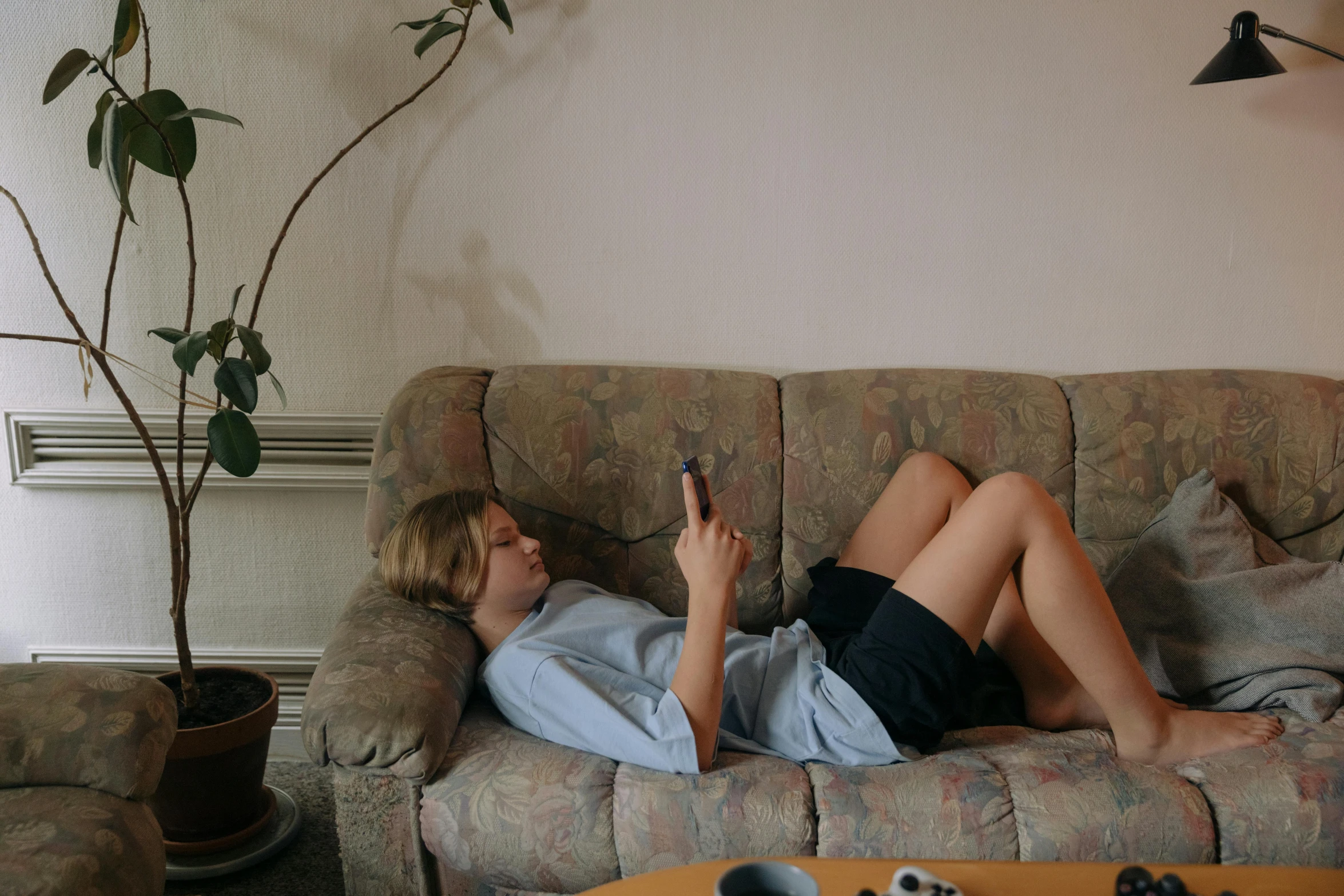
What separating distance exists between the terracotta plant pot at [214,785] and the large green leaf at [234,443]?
1.57 ft

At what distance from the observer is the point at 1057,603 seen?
4.58 ft

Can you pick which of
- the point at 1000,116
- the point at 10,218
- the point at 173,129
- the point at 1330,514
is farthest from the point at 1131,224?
the point at 10,218

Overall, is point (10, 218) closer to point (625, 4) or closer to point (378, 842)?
point (625, 4)

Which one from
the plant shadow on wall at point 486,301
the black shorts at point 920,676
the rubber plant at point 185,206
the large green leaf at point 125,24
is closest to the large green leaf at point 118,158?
the rubber plant at point 185,206

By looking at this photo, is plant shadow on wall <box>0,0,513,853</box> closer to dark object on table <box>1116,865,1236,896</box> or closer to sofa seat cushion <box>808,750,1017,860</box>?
sofa seat cushion <box>808,750,1017,860</box>

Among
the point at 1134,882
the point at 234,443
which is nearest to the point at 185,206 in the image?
the point at 234,443

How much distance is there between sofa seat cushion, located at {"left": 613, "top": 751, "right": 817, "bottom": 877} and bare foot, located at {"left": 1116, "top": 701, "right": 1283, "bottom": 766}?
511mm

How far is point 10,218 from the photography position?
1.97 m

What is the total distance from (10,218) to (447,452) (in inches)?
43.4

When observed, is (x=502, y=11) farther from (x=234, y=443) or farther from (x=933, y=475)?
(x=933, y=475)

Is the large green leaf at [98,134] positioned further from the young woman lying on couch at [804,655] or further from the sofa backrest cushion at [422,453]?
the young woman lying on couch at [804,655]

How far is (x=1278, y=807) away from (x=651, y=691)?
0.88 metres

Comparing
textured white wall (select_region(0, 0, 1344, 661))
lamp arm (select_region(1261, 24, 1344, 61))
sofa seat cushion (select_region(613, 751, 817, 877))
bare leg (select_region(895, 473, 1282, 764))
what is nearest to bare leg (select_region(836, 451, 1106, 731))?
bare leg (select_region(895, 473, 1282, 764))

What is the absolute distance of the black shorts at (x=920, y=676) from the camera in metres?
1.39
